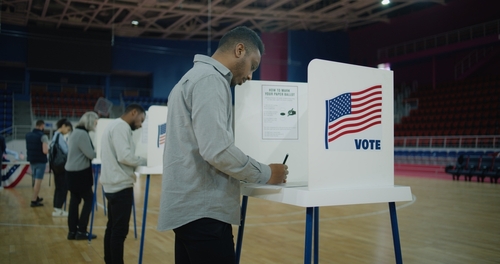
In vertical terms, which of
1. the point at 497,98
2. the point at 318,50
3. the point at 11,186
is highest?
the point at 318,50

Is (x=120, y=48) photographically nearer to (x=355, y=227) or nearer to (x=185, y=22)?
(x=185, y=22)

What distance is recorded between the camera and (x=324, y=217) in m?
5.86

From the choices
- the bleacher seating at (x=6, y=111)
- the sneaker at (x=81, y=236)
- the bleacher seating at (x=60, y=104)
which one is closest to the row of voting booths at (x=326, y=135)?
the sneaker at (x=81, y=236)

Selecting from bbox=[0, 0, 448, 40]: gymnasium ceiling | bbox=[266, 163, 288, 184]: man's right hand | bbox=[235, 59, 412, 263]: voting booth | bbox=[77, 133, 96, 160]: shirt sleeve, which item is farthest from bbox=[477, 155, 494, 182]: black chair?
bbox=[266, 163, 288, 184]: man's right hand

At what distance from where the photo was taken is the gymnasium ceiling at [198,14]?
14.7 meters

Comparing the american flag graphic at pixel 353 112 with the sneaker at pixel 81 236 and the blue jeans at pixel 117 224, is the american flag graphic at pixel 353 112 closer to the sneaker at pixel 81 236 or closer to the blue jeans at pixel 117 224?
the blue jeans at pixel 117 224

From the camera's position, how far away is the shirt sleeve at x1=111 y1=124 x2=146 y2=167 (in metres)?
3.18

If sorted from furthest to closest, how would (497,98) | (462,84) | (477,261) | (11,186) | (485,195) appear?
1. (462,84)
2. (497,98)
3. (11,186)
4. (485,195)
5. (477,261)

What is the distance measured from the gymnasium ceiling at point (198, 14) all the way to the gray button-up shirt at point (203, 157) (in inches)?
529

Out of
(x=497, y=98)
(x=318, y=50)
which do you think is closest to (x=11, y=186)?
(x=318, y=50)

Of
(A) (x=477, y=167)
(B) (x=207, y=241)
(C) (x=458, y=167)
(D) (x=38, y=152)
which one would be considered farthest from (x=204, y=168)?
(C) (x=458, y=167)

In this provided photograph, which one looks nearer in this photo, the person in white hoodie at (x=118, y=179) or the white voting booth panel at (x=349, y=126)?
the white voting booth panel at (x=349, y=126)

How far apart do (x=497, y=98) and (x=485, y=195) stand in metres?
6.68

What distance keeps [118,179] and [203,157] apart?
1.96 meters
